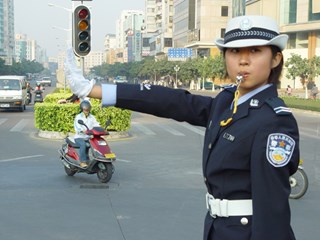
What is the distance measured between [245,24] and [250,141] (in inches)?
19.5

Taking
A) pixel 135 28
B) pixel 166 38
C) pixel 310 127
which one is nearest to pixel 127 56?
pixel 135 28

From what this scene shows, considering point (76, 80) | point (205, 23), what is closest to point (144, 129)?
point (76, 80)

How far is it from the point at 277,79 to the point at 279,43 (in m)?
0.18

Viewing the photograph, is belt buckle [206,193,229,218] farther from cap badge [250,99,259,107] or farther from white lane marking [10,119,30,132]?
white lane marking [10,119,30,132]

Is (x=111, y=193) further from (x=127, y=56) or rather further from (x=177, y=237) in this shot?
(x=127, y=56)

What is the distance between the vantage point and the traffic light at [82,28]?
Answer: 5.96 meters

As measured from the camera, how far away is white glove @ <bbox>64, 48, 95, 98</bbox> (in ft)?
7.46

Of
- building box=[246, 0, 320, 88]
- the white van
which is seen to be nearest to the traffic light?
the white van

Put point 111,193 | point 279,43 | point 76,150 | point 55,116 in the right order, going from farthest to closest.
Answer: point 55,116 → point 76,150 → point 111,193 → point 279,43

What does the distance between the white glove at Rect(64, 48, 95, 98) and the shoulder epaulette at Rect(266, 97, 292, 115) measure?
827mm

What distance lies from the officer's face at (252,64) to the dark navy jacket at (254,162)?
7 cm

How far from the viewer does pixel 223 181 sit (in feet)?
6.74

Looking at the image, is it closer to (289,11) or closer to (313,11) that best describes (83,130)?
(313,11)

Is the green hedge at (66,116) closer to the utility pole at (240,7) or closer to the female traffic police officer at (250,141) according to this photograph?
the female traffic police officer at (250,141)
